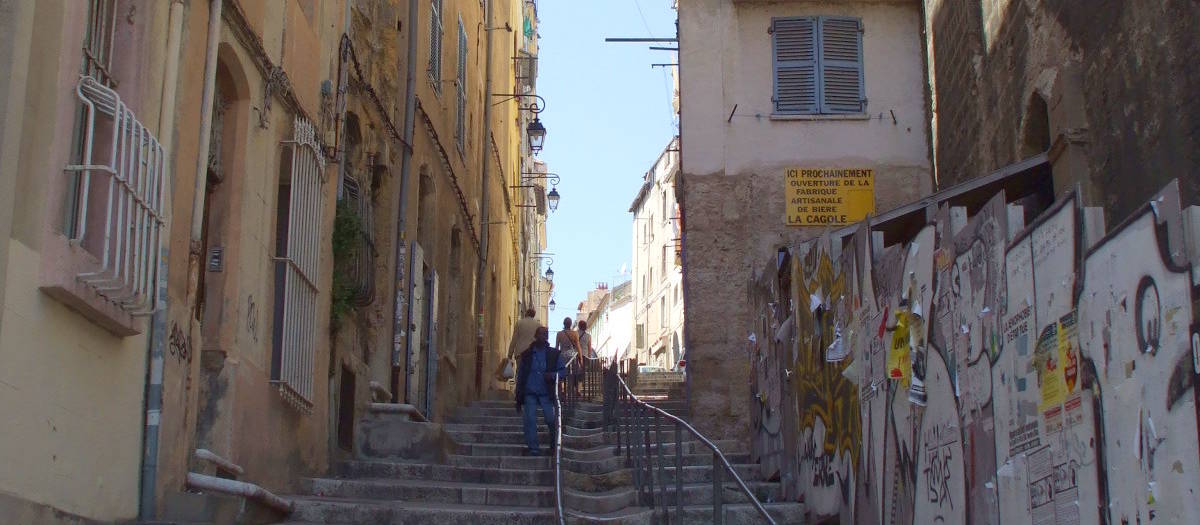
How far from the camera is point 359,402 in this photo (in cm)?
1286

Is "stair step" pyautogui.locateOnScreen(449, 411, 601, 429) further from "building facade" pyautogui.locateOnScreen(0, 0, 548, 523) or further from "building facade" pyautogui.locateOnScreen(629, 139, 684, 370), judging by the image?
"building facade" pyautogui.locateOnScreen(629, 139, 684, 370)

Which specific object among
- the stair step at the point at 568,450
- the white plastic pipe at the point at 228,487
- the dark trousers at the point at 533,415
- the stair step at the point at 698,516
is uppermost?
the dark trousers at the point at 533,415

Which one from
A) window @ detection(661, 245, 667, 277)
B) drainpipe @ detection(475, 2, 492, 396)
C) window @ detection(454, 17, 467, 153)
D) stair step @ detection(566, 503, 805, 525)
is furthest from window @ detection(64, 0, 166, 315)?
window @ detection(661, 245, 667, 277)

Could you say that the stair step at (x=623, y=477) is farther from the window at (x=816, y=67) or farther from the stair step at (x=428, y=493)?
the window at (x=816, y=67)

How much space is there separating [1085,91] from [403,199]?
23.1 ft

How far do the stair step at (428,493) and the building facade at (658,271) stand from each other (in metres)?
36.0

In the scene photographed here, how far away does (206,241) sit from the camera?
9.20 metres

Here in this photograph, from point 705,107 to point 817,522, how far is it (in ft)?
24.9

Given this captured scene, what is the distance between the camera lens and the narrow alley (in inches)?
233

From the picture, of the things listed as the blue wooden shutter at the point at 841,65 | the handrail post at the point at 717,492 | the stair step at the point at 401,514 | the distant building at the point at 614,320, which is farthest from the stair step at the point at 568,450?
the distant building at the point at 614,320

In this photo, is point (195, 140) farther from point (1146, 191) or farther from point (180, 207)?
point (1146, 191)

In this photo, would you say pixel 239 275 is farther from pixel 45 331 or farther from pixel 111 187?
pixel 45 331

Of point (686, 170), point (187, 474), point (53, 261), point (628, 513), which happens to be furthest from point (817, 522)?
point (686, 170)

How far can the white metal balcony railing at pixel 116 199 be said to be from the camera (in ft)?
20.7
